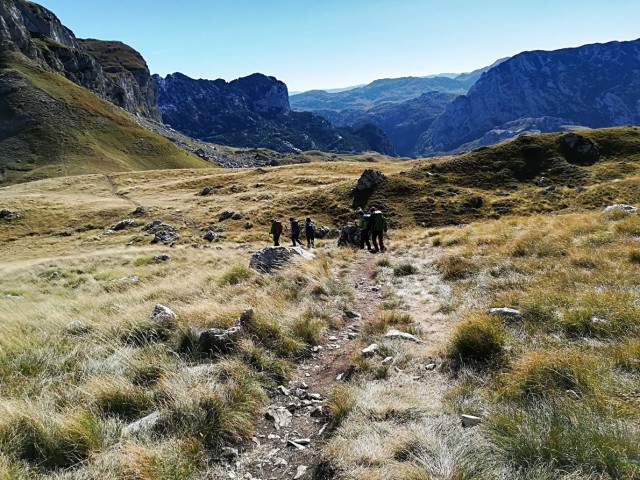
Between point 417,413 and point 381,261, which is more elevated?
point 417,413

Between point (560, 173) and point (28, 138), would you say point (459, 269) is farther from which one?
point (28, 138)

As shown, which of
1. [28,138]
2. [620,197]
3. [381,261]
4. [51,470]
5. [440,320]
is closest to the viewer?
[51,470]

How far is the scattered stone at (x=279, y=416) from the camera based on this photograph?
5.71 meters

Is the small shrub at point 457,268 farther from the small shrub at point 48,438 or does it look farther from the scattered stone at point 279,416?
the small shrub at point 48,438

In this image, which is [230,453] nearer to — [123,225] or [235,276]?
[235,276]

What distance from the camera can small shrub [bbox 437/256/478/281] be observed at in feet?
43.5

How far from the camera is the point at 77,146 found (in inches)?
5236

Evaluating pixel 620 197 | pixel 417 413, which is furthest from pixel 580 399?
pixel 620 197

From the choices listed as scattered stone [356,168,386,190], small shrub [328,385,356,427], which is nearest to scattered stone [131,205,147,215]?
scattered stone [356,168,386,190]

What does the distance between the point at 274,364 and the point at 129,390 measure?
2.42m

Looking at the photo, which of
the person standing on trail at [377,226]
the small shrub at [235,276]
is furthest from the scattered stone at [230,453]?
the person standing on trail at [377,226]

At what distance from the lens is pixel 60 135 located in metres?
135

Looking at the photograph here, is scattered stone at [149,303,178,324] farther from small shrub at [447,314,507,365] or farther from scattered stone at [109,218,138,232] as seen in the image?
scattered stone at [109,218,138,232]

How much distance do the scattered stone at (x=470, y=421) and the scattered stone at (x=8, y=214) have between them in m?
72.3
